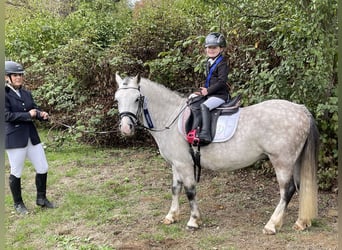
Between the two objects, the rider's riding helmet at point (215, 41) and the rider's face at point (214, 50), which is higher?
the rider's riding helmet at point (215, 41)

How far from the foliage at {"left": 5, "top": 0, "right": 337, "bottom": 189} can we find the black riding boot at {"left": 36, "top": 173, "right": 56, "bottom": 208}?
5.71ft

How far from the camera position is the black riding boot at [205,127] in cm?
398

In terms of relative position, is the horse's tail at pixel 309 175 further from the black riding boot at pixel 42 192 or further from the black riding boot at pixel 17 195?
the black riding boot at pixel 17 195

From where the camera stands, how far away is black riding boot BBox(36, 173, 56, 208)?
4996 millimetres

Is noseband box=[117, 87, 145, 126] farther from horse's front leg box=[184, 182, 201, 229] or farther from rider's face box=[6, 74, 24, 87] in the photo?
A: rider's face box=[6, 74, 24, 87]

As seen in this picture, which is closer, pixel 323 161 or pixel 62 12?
pixel 323 161

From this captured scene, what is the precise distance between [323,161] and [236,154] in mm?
1804

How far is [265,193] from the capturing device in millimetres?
5453

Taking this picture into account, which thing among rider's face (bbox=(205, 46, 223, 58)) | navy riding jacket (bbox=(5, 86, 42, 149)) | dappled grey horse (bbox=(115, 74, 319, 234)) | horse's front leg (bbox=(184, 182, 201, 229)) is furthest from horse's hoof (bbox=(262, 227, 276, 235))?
navy riding jacket (bbox=(5, 86, 42, 149))

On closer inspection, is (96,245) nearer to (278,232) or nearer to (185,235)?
(185,235)

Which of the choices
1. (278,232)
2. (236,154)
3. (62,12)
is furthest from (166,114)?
(62,12)

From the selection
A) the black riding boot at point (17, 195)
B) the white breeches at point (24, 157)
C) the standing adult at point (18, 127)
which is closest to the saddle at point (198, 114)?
the standing adult at point (18, 127)

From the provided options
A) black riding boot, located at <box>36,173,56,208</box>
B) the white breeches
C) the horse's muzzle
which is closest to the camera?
the horse's muzzle

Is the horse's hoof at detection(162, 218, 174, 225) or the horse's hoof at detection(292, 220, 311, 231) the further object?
the horse's hoof at detection(162, 218, 174, 225)
